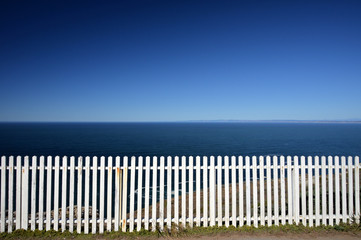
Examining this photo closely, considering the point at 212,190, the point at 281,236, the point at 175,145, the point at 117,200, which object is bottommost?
the point at 175,145

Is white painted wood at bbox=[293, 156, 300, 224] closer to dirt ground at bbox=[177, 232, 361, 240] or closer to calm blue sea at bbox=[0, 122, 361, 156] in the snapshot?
dirt ground at bbox=[177, 232, 361, 240]

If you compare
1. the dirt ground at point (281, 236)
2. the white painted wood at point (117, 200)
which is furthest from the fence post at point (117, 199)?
the dirt ground at point (281, 236)

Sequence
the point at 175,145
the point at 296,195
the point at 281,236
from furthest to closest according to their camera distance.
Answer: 1. the point at 175,145
2. the point at 296,195
3. the point at 281,236

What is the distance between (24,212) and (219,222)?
17.4 ft

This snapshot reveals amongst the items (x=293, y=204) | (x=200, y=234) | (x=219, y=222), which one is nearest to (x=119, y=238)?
(x=200, y=234)

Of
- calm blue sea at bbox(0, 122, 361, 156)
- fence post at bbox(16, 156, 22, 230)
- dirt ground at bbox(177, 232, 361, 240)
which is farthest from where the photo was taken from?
calm blue sea at bbox(0, 122, 361, 156)

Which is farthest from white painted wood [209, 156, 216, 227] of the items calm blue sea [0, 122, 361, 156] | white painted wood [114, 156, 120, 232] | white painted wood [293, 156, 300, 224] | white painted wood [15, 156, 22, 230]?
calm blue sea [0, 122, 361, 156]

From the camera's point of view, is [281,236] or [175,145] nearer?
[281,236]

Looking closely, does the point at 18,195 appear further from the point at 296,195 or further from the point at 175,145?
the point at 175,145

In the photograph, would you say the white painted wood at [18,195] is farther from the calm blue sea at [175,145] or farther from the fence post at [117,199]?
the calm blue sea at [175,145]

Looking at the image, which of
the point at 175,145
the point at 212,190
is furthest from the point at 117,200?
the point at 175,145

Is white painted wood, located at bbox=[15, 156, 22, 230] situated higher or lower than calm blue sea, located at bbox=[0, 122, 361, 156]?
higher

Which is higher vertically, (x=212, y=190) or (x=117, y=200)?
(x=212, y=190)

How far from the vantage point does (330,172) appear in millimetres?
6445
